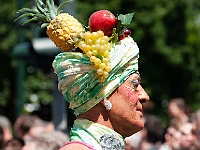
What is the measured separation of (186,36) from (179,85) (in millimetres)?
1924

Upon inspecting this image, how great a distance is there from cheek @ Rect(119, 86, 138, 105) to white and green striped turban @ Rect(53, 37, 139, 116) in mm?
37

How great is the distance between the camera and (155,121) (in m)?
8.18

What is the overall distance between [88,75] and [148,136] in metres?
4.41

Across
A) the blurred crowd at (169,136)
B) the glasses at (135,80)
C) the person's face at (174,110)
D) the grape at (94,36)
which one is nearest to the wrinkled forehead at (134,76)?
the glasses at (135,80)

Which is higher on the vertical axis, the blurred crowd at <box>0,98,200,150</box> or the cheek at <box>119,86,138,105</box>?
the cheek at <box>119,86,138,105</box>

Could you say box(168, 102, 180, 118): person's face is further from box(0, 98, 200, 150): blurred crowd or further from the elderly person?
the elderly person

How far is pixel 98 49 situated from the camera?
3818 millimetres

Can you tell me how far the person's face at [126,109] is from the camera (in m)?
3.88

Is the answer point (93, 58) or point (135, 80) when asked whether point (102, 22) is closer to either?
point (93, 58)

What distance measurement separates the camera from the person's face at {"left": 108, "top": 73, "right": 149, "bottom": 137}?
12.7 ft

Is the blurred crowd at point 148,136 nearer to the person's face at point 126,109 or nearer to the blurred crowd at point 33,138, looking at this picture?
the blurred crowd at point 33,138

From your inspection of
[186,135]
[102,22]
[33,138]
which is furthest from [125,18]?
[186,135]

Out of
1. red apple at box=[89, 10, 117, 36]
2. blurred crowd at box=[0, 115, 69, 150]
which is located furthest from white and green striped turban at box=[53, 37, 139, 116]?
blurred crowd at box=[0, 115, 69, 150]

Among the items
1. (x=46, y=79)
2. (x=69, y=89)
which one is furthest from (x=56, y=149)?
(x=46, y=79)
